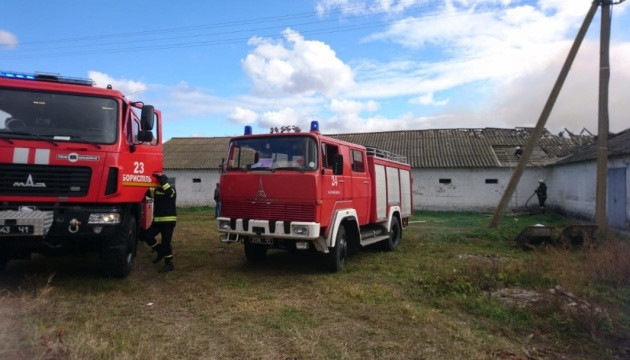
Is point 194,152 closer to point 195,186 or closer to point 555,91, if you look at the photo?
point 195,186

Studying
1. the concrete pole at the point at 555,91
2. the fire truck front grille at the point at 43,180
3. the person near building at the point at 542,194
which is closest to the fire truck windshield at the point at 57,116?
the fire truck front grille at the point at 43,180

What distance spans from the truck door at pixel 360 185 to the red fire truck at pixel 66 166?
3834mm

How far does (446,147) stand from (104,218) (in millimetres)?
22399

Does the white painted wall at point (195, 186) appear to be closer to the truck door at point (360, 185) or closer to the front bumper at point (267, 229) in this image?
the truck door at point (360, 185)

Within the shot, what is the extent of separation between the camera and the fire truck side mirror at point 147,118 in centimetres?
692

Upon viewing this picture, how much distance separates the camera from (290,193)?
7375 millimetres

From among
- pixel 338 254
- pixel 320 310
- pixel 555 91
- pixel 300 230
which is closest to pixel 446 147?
pixel 555 91

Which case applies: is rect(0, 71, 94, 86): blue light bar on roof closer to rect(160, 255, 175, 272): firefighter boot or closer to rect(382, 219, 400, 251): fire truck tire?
rect(160, 255, 175, 272): firefighter boot

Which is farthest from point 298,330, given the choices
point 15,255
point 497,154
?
point 497,154

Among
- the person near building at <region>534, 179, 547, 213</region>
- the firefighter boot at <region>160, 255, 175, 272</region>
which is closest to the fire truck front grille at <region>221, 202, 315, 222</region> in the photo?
the firefighter boot at <region>160, 255, 175, 272</region>

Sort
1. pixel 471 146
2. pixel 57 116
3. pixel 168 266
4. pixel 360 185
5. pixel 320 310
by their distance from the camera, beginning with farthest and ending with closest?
pixel 471 146, pixel 360 185, pixel 168 266, pixel 57 116, pixel 320 310

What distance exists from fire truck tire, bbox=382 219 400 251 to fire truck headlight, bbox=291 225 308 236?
3.95 m

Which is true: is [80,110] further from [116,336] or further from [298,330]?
[298,330]

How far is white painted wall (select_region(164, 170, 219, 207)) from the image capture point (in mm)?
26406
